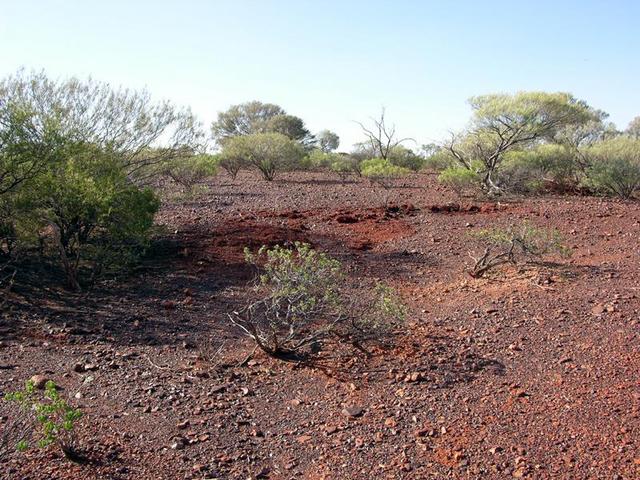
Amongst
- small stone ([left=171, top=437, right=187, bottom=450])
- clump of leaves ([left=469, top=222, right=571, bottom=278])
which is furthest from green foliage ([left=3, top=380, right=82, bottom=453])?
clump of leaves ([left=469, top=222, right=571, bottom=278])

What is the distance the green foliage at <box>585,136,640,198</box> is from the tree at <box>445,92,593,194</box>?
1.49 metres

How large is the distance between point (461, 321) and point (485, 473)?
231 cm

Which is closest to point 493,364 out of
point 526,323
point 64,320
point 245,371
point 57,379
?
point 526,323

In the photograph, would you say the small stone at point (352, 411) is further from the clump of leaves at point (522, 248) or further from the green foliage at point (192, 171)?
the green foliage at point (192, 171)

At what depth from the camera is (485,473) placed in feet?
9.95

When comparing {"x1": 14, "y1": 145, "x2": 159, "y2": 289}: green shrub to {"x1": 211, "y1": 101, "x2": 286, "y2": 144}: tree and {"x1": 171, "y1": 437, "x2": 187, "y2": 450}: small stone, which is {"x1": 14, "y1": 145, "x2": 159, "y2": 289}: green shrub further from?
{"x1": 211, "y1": 101, "x2": 286, "y2": 144}: tree

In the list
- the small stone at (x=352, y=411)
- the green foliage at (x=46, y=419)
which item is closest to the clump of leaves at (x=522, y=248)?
the small stone at (x=352, y=411)

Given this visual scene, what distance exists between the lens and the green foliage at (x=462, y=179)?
13.3m

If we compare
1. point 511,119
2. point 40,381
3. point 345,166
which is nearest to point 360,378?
point 40,381

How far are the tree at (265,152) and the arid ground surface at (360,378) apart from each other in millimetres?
11248

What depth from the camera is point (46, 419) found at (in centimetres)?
288

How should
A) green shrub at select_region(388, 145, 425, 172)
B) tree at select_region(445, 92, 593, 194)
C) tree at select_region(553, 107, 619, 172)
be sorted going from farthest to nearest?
green shrub at select_region(388, 145, 425, 172) < tree at select_region(553, 107, 619, 172) < tree at select_region(445, 92, 593, 194)

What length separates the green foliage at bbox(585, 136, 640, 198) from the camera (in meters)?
13.1

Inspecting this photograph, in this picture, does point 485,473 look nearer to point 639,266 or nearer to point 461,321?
point 461,321
